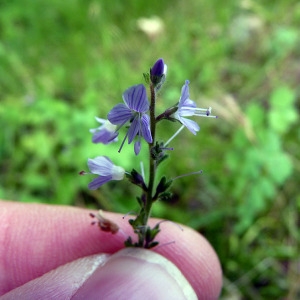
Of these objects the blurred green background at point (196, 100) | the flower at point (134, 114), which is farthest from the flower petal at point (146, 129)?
the blurred green background at point (196, 100)

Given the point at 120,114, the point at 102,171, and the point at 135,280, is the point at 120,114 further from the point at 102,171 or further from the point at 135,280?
the point at 135,280

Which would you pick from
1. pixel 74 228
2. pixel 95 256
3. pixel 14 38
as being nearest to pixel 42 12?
pixel 14 38

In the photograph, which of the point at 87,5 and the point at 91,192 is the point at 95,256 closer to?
the point at 91,192

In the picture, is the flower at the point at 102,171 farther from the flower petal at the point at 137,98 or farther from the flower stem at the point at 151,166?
the flower petal at the point at 137,98

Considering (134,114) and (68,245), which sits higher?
(134,114)

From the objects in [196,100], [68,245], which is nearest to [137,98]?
[68,245]

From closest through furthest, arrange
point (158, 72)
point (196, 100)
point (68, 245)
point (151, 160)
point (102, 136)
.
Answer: point (158, 72), point (151, 160), point (102, 136), point (68, 245), point (196, 100)
